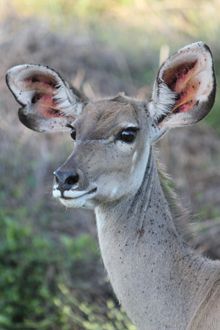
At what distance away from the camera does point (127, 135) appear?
5.51 meters

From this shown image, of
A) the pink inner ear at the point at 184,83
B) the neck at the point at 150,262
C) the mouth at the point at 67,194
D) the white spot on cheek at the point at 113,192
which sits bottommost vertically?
the neck at the point at 150,262

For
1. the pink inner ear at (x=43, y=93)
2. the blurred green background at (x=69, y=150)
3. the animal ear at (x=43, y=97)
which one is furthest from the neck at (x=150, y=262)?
the pink inner ear at (x=43, y=93)

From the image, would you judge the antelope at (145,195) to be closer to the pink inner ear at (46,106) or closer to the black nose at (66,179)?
the black nose at (66,179)

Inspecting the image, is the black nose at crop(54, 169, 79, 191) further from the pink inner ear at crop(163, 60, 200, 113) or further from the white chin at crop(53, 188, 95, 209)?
the pink inner ear at crop(163, 60, 200, 113)

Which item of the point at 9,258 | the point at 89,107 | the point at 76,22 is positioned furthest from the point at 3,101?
the point at 89,107

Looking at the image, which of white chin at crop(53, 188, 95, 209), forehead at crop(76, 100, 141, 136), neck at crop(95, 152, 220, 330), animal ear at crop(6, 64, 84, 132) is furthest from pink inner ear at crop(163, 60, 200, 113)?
white chin at crop(53, 188, 95, 209)

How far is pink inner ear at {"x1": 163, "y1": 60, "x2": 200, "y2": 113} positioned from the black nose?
2.67ft

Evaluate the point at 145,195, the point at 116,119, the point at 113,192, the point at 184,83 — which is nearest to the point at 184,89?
the point at 184,83

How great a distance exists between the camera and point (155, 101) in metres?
5.71

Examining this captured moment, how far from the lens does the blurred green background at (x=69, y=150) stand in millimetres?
8523

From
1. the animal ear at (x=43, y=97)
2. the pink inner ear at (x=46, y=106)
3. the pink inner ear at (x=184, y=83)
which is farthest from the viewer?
the pink inner ear at (x=46, y=106)

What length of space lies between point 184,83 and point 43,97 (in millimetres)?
850

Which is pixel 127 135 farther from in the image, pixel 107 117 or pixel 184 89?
pixel 184 89

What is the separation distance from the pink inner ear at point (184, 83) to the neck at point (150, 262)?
1.35 ft
